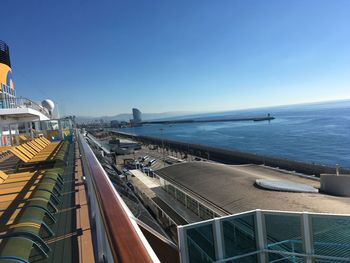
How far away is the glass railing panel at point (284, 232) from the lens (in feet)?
14.9

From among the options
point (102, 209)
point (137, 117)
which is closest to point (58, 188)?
point (102, 209)

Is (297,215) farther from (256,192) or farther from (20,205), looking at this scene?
(256,192)

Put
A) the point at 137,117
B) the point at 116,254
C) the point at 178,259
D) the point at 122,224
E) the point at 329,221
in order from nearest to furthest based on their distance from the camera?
the point at 116,254 → the point at 122,224 → the point at 329,221 → the point at 178,259 → the point at 137,117

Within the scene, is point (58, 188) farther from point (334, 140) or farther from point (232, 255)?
point (334, 140)

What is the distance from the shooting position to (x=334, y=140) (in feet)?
145

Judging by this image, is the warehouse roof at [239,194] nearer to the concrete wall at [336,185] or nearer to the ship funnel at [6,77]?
the concrete wall at [336,185]

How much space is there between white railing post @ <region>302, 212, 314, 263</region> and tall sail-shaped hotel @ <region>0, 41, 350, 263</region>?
0.6 inches

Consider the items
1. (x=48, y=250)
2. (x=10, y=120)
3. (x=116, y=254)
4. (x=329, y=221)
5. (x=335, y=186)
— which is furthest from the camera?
(x=10, y=120)

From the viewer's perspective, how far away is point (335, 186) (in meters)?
9.12

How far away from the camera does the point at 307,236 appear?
4434mm

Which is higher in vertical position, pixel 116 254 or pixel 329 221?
pixel 116 254

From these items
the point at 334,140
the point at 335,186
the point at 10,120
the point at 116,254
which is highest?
the point at 10,120

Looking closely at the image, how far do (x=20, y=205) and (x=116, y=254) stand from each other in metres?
2.77

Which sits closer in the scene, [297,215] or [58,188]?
[58,188]
